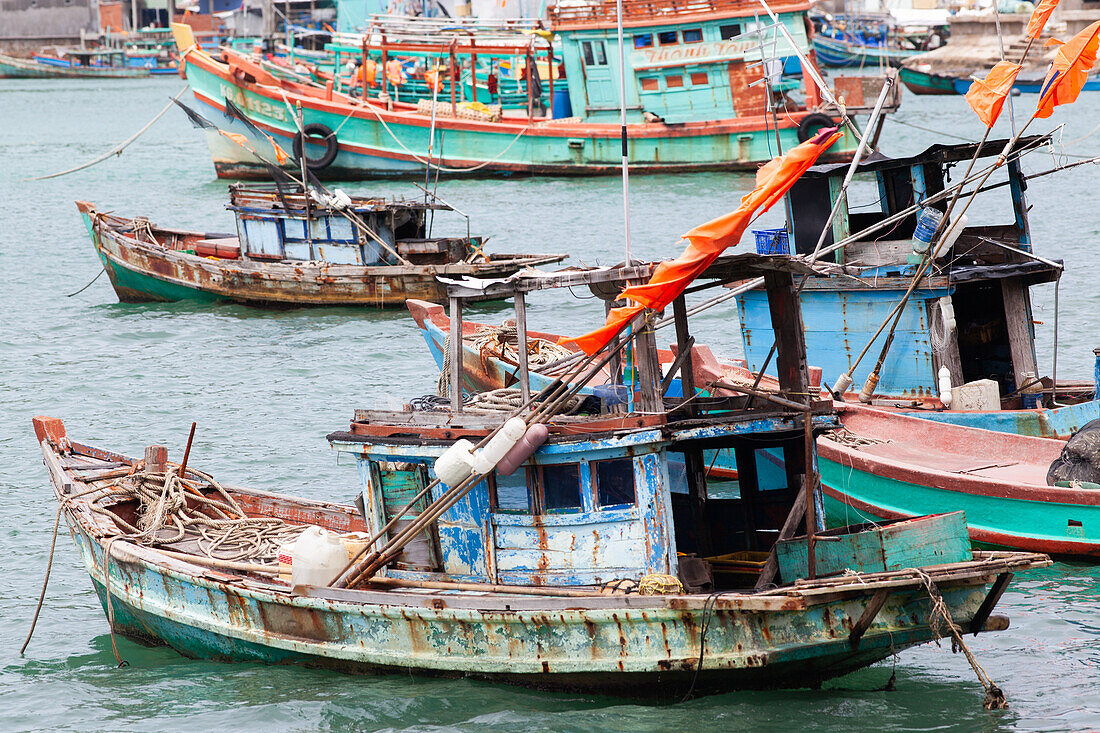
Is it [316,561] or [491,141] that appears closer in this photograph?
[316,561]

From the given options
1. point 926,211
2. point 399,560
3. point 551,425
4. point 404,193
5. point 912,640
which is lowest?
point 912,640

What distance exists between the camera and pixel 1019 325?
42.6 ft

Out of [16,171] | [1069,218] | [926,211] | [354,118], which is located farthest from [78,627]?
[16,171]

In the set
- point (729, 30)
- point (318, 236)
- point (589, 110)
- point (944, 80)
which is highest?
point (944, 80)

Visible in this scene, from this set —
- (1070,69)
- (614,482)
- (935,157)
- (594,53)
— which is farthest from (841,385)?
(594,53)

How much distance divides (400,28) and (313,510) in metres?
29.6

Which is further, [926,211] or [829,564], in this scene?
[926,211]

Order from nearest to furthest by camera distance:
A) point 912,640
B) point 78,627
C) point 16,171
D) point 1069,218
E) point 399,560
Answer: point 912,640 → point 399,560 → point 78,627 → point 1069,218 → point 16,171

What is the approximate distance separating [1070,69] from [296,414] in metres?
10.4

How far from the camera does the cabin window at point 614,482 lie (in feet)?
27.0

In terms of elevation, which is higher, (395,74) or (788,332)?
(395,74)

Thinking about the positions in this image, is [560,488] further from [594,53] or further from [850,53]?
[850,53]

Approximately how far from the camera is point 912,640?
7777mm

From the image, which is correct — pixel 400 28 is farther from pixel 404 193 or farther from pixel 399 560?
pixel 399 560
